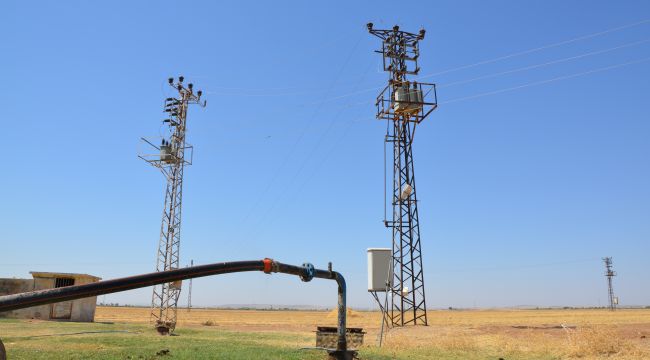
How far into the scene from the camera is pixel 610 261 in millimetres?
100438

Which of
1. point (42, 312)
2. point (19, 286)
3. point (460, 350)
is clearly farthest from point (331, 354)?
point (19, 286)

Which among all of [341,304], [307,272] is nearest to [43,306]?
[341,304]

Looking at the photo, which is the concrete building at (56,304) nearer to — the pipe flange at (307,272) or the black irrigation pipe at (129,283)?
the pipe flange at (307,272)

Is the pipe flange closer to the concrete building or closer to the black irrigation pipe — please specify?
the black irrigation pipe

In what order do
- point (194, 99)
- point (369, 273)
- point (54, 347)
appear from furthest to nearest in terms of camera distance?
1. point (194, 99)
2. point (369, 273)
3. point (54, 347)

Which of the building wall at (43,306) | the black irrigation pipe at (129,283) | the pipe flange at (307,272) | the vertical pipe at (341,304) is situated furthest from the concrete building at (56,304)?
the black irrigation pipe at (129,283)

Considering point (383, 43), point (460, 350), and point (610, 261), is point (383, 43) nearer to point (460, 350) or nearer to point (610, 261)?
point (460, 350)

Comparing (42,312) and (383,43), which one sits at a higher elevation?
(383,43)

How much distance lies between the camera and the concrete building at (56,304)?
4291 cm

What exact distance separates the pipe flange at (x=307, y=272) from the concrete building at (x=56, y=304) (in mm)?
43580

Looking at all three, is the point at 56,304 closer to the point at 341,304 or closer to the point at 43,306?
the point at 43,306

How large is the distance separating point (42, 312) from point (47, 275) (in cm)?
395

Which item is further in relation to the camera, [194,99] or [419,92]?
[194,99]

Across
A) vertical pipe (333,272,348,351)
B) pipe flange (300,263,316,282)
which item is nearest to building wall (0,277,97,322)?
vertical pipe (333,272,348,351)
